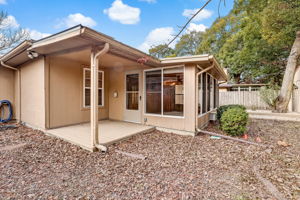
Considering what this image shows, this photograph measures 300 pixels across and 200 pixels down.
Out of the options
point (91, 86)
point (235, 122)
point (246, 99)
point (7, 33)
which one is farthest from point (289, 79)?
point (7, 33)

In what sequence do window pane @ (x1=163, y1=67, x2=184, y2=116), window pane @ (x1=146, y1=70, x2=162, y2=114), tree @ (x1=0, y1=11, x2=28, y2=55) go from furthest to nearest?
tree @ (x1=0, y1=11, x2=28, y2=55) → window pane @ (x1=146, y1=70, x2=162, y2=114) → window pane @ (x1=163, y1=67, x2=184, y2=116)

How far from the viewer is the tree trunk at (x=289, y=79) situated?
817 cm

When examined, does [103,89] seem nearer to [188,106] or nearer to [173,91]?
[173,91]

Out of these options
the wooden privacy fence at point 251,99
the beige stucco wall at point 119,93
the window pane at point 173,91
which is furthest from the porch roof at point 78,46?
the wooden privacy fence at point 251,99

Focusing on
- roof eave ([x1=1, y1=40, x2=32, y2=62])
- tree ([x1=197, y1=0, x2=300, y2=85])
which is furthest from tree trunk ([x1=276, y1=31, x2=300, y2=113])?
roof eave ([x1=1, y1=40, x2=32, y2=62])

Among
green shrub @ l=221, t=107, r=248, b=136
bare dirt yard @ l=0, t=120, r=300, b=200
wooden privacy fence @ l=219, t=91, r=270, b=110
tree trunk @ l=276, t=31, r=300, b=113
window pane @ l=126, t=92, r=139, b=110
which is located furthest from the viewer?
wooden privacy fence @ l=219, t=91, r=270, b=110

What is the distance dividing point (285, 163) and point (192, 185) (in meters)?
2.27

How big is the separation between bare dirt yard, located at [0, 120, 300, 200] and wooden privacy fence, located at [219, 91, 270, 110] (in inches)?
318

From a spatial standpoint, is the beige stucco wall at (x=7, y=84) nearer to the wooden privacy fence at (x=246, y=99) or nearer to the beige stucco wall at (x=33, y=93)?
the beige stucco wall at (x=33, y=93)

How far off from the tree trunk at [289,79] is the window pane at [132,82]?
8768 mm

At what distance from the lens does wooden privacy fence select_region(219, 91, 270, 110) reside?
11.1 meters

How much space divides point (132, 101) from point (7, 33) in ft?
36.3

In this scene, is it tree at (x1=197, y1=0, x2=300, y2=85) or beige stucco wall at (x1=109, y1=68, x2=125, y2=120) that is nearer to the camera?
beige stucco wall at (x1=109, y1=68, x2=125, y2=120)

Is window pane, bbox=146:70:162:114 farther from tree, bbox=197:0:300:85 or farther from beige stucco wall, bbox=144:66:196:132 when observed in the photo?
tree, bbox=197:0:300:85
